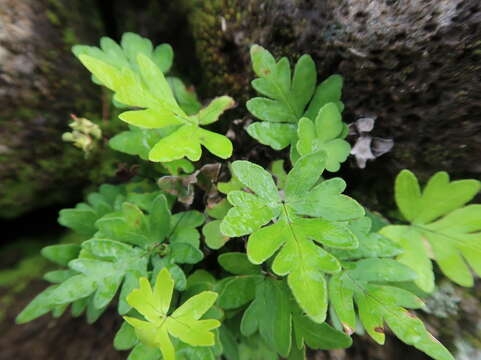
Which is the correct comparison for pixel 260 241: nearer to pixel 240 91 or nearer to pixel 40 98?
pixel 240 91

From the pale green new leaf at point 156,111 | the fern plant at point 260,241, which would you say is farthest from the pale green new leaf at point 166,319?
the pale green new leaf at point 156,111

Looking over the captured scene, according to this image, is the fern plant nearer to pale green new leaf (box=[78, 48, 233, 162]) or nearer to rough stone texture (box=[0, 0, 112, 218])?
pale green new leaf (box=[78, 48, 233, 162])

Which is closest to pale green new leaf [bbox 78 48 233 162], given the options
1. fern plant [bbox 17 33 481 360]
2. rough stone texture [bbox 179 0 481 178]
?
fern plant [bbox 17 33 481 360]

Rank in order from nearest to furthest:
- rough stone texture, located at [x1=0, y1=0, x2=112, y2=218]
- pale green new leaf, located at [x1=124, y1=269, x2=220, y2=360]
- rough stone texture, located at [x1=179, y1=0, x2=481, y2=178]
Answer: pale green new leaf, located at [x1=124, y1=269, x2=220, y2=360] → rough stone texture, located at [x1=179, y1=0, x2=481, y2=178] → rough stone texture, located at [x1=0, y1=0, x2=112, y2=218]

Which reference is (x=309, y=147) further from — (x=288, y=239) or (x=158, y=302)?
(x=158, y=302)

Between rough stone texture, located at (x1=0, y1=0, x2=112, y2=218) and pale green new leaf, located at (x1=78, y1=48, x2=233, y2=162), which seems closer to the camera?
pale green new leaf, located at (x1=78, y1=48, x2=233, y2=162)

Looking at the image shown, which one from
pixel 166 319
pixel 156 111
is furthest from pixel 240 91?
pixel 166 319
